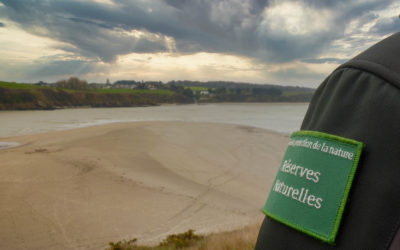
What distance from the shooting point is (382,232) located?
36.0 inches

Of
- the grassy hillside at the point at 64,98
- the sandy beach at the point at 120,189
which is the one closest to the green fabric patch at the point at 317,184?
the sandy beach at the point at 120,189

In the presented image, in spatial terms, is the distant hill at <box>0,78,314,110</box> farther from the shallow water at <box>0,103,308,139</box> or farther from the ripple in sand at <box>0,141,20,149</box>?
the ripple in sand at <box>0,141,20,149</box>

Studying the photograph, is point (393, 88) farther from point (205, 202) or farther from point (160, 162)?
point (160, 162)

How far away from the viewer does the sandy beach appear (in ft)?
24.1

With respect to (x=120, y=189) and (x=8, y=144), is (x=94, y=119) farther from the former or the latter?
(x=120, y=189)

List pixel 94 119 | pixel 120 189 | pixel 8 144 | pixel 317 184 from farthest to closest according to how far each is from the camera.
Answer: pixel 94 119 < pixel 8 144 < pixel 120 189 < pixel 317 184

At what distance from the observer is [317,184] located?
1032 millimetres

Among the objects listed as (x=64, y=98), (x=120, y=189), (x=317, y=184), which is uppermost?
(x=317, y=184)

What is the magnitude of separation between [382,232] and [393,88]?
455mm

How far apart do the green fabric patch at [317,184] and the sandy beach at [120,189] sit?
6.01m

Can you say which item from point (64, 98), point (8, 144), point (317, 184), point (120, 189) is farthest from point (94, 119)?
point (317, 184)

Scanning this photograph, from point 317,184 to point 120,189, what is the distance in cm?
1018

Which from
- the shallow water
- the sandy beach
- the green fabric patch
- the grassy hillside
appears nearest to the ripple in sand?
the sandy beach

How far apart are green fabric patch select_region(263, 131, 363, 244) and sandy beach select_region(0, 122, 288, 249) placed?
19.7 feet
